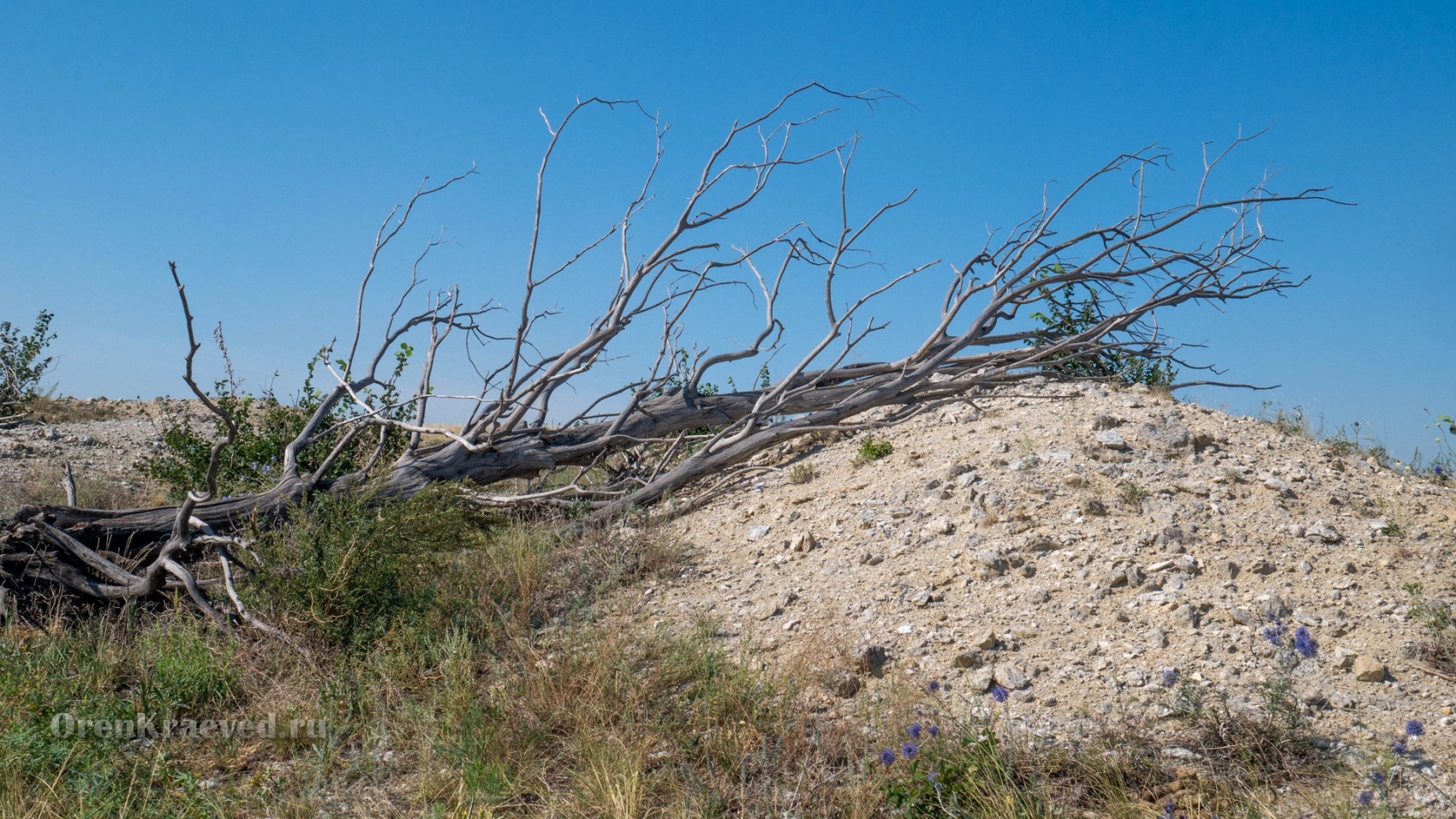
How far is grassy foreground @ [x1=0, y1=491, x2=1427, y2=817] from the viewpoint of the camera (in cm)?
317

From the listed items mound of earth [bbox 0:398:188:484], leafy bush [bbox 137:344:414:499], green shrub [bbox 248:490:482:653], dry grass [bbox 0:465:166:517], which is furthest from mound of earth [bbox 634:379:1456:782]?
mound of earth [bbox 0:398:188:484]

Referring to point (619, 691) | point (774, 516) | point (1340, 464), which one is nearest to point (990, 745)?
point (619, 691)

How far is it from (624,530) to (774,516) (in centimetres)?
100

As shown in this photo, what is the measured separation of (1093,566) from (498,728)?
2.97 metres

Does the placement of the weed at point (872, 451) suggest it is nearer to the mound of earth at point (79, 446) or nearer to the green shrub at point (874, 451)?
the green shrub at point (874, 451)

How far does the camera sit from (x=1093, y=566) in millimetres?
4672

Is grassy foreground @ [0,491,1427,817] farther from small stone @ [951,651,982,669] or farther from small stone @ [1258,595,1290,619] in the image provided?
small stone @ [1258,595,1290,619]

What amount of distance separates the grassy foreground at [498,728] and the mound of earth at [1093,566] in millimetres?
314

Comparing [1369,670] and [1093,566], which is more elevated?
[1093,566]

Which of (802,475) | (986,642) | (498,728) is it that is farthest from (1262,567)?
(498,728)

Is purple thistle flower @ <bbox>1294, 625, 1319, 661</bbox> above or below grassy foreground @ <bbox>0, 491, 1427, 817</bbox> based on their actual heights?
above

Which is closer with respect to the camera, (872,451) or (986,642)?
(986,642)

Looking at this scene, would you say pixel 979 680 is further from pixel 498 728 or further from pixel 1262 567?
pixel 498 728

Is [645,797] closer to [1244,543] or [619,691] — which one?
[619,691]
